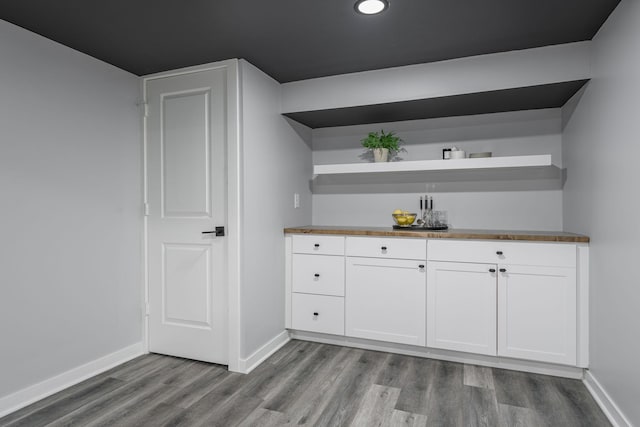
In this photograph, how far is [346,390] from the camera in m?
2.25

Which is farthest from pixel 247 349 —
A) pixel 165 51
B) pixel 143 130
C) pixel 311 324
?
pixel 165 51

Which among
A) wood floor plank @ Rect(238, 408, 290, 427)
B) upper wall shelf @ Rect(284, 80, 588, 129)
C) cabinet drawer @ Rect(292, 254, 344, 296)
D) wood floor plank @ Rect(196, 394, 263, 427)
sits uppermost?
upper wall shelf @ Rect(284, 80, 588, 129)

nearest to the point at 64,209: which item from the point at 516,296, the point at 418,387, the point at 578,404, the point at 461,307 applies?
the point at 418,387

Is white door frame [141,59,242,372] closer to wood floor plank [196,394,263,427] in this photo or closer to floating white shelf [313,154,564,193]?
wood floor plank [196,394,263,427]

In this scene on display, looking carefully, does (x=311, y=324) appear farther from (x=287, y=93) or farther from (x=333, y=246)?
(x=287, y=93)

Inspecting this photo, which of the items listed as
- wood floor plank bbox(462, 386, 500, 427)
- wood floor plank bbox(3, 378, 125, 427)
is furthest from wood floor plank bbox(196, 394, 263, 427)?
wood floor plank bbox(462, 386, 500, 427)

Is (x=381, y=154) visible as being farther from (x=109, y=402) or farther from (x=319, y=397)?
(x=109, y=402)

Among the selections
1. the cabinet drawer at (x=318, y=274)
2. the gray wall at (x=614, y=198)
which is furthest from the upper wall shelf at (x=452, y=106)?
the cabinet drawer at (x=318, y=274)

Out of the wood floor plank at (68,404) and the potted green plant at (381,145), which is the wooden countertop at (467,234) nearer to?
the potted green plant at (381,145)

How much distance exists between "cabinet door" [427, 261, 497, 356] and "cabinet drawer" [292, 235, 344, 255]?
70 centimetres

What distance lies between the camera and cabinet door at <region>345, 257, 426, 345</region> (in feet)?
8.87

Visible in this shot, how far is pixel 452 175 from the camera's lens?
312 cm

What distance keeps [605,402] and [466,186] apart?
1.69 m

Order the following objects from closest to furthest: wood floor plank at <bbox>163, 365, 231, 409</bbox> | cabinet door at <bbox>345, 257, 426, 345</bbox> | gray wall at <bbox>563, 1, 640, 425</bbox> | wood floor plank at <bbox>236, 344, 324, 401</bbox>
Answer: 1. gray wall at <bbox>563, 1, 640, 425</bbox>
2. wood floor plank at <bbox>163, 365, 231, 409</bbox>
3. wood floor plank at <bbox>236, 344, 324, 401</bbox>
4. cabinet door at <bbox>345, 257, 426, 345</bbox>
